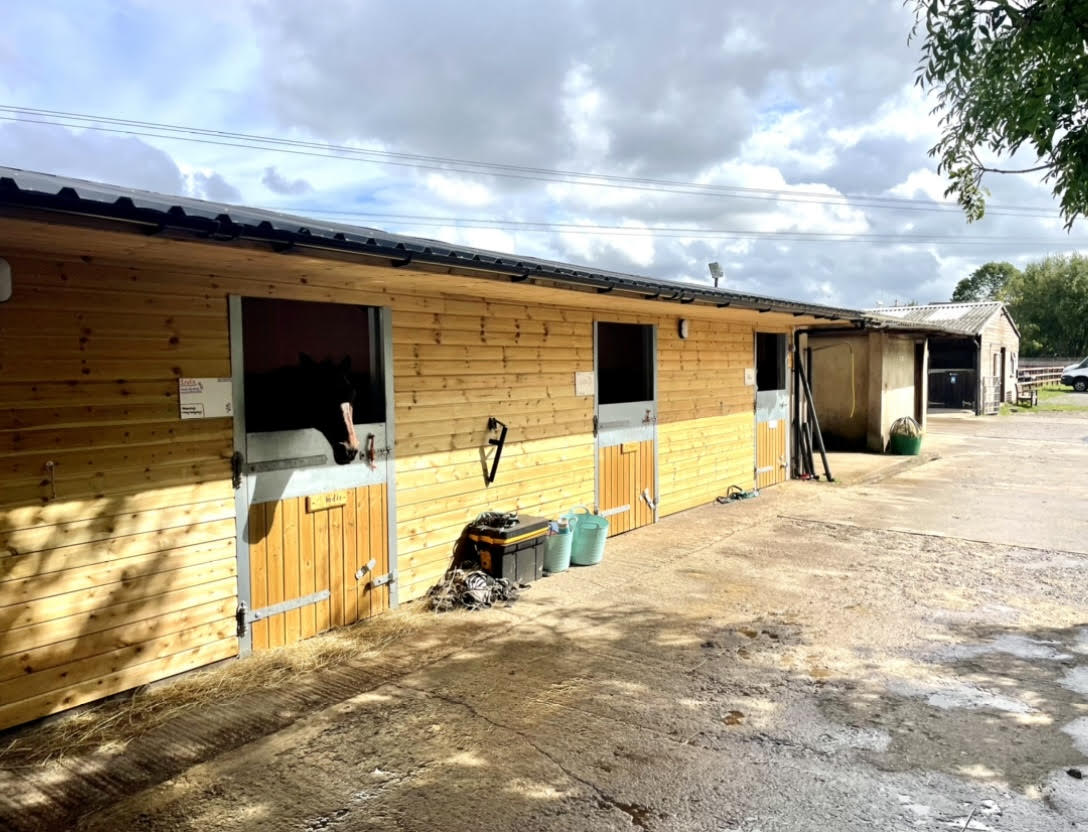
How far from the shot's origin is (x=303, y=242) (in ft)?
10.8

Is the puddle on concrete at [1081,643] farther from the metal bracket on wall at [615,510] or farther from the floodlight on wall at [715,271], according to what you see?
the floodlight on wall at [715,271]

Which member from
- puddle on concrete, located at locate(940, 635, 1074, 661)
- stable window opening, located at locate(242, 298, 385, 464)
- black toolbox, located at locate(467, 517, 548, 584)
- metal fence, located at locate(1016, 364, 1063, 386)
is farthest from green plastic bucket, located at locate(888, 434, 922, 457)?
metal fence, located at locate(1016, 364, 1063, 386)

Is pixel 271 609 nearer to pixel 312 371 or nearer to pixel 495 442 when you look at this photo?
pixel 312 371

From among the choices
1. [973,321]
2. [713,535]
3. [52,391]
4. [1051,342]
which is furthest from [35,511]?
[1051,342]

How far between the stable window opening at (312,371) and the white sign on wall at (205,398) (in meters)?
0.19

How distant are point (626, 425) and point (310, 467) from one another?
364 cm

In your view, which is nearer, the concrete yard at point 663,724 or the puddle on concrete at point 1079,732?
the concrete yard at point 663,724

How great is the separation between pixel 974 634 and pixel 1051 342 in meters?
46.5

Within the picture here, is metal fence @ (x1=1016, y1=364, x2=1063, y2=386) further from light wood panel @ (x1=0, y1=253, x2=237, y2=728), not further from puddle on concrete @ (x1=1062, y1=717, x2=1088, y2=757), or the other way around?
light wood panel @ (x1=0, y1=253, x2=237, y2=728)

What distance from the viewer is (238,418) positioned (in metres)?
4.08

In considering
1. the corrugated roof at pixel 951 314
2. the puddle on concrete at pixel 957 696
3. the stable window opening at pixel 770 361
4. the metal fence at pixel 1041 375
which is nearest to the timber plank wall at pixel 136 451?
the puddle on concrete at pixel 957 696

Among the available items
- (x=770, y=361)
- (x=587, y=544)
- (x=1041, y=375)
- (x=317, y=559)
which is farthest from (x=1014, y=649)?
(x=1041, y=375)

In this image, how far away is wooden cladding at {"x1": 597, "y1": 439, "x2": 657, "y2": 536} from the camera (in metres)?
7.08

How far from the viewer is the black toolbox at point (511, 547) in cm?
541
